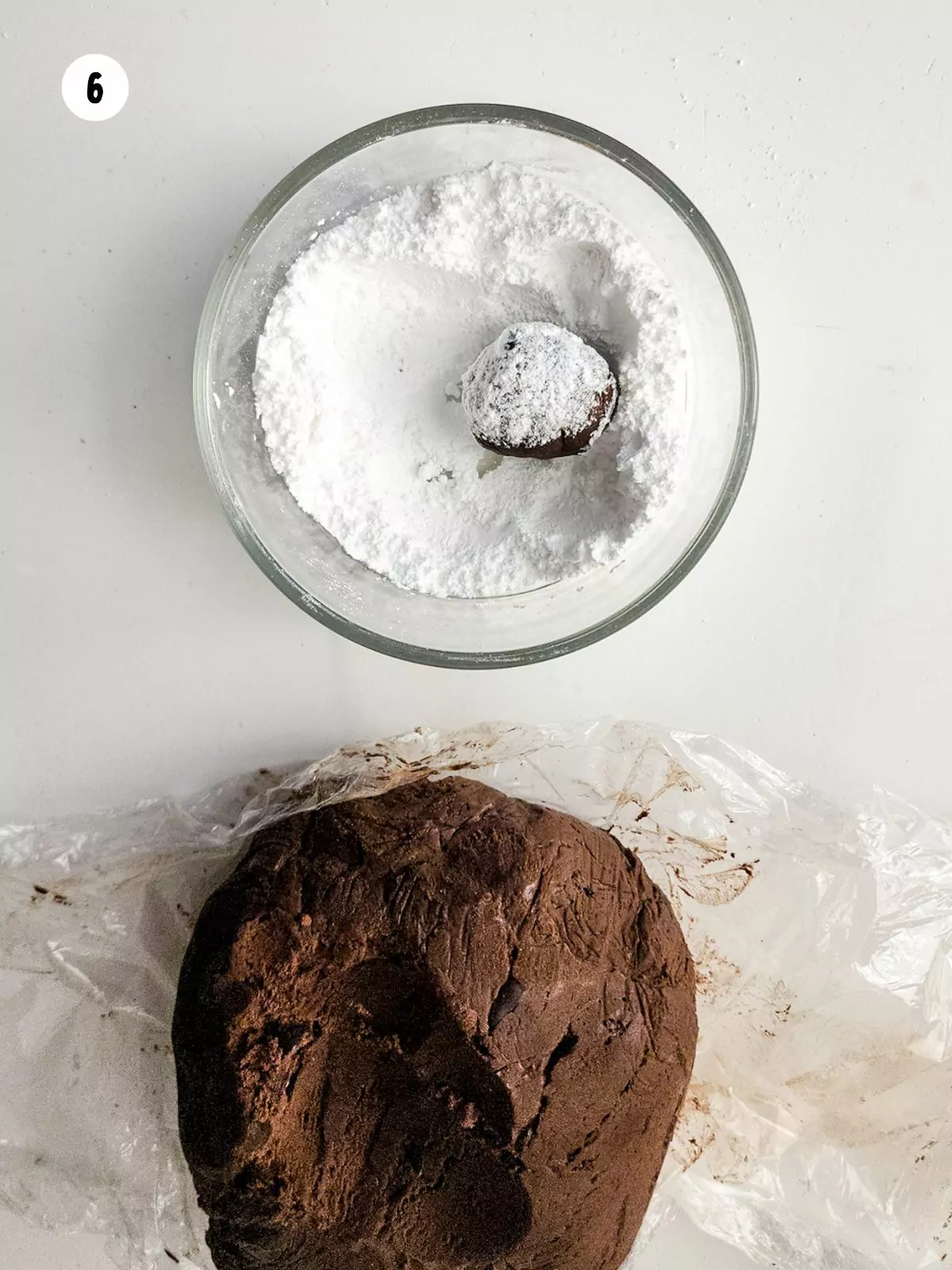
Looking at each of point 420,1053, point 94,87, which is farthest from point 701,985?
point 94,87

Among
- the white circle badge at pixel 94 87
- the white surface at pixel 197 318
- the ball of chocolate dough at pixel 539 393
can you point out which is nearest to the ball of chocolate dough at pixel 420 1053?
the white surface at pixel 197 318

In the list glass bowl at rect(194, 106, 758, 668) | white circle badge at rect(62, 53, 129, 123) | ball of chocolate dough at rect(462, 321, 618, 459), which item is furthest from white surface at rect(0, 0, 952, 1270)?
ball of chocolate dough at rect(462, 321, 618, 459)

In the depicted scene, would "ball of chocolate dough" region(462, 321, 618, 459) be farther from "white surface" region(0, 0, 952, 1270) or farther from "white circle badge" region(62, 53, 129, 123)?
"white circle badge" region(62, 53, 129, 123)

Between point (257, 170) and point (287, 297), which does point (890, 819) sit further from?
point (257, 170)

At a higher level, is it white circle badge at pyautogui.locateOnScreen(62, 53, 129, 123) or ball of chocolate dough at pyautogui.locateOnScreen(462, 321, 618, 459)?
white circle badge at pyautogui.locateOnScreen(62, 53, 129, 123)

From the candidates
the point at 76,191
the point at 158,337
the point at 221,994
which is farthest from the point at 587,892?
the point at 76,191

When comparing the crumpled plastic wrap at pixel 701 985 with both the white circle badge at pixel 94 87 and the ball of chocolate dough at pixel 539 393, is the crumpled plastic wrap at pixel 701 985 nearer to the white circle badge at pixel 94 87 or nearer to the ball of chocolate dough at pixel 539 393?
the ball of chocolate dough at pixel 539 393

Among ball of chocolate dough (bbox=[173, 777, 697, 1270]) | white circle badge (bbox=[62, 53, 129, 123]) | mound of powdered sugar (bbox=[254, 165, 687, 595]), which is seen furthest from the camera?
white circle badge (bbox=[62, 53, 129, 123])
